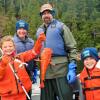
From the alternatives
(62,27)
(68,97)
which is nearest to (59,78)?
(68,97)

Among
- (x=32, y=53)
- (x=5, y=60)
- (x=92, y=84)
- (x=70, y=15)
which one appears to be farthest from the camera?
(x=70, y=15)

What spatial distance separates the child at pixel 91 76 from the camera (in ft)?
17.1

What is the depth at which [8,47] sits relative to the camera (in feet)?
17.1

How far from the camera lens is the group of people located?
516cm

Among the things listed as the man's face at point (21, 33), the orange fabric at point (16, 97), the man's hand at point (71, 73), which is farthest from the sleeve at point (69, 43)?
the orange fabric at point (16, 97)

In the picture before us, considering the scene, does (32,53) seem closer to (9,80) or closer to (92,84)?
(9,80)

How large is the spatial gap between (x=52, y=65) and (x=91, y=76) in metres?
0.54

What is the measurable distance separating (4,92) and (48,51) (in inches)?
29.6

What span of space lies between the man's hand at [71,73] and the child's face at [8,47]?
2.49ft

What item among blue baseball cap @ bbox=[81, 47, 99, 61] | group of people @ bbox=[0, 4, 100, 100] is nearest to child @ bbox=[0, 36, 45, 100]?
group of people @ bbox=[0, 4, 100, 100]

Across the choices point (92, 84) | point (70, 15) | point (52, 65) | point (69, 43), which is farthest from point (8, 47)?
point (70, 15)

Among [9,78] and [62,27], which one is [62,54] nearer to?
[62,27]

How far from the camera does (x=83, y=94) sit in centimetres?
523

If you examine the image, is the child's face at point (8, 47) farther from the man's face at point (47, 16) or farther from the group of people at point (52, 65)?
the man's face at point (47, 16)
